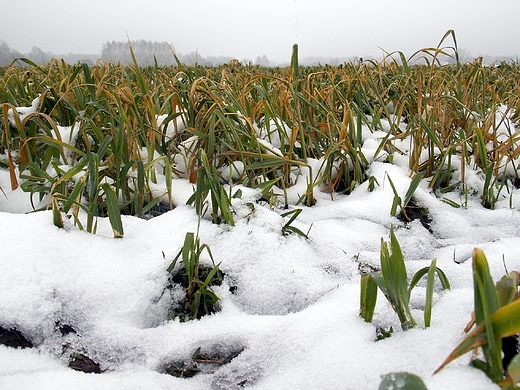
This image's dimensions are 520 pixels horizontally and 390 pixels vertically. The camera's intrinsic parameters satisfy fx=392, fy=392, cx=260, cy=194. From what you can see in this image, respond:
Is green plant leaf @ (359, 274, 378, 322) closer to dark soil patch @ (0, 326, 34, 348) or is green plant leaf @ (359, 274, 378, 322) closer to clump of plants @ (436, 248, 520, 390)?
clump of plants @ (436, 248, 520, 390)

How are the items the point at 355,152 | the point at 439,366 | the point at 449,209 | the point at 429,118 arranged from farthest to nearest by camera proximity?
1. the point at 429,118
2. the point at 355,152
3. the point at 449,209
4. the point at 439,366

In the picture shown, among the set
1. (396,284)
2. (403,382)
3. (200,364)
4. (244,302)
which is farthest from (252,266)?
(403,382)

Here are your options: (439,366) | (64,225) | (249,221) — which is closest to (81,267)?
(64,225)

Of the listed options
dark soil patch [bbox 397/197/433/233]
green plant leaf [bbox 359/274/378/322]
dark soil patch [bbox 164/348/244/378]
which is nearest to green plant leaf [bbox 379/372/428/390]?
green plant leaf [bbox 359/274/378/322]

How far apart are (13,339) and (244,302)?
1.35ft

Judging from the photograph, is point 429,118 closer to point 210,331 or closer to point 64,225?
point 210,331

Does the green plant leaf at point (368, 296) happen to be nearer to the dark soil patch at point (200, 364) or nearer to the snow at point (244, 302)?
the snow at point (244, 302)

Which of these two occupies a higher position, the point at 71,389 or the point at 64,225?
the point at 64,225

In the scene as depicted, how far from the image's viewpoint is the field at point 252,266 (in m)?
0.57

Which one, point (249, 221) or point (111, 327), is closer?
point (111, 327)

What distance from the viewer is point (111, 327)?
2.31 ft

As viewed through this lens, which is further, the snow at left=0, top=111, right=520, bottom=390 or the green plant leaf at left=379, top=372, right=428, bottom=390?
the snow at left=0, top=111, right=520, bottom=390

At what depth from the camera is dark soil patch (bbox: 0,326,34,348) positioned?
2.12 ft

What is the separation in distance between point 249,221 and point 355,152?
1.68ft
